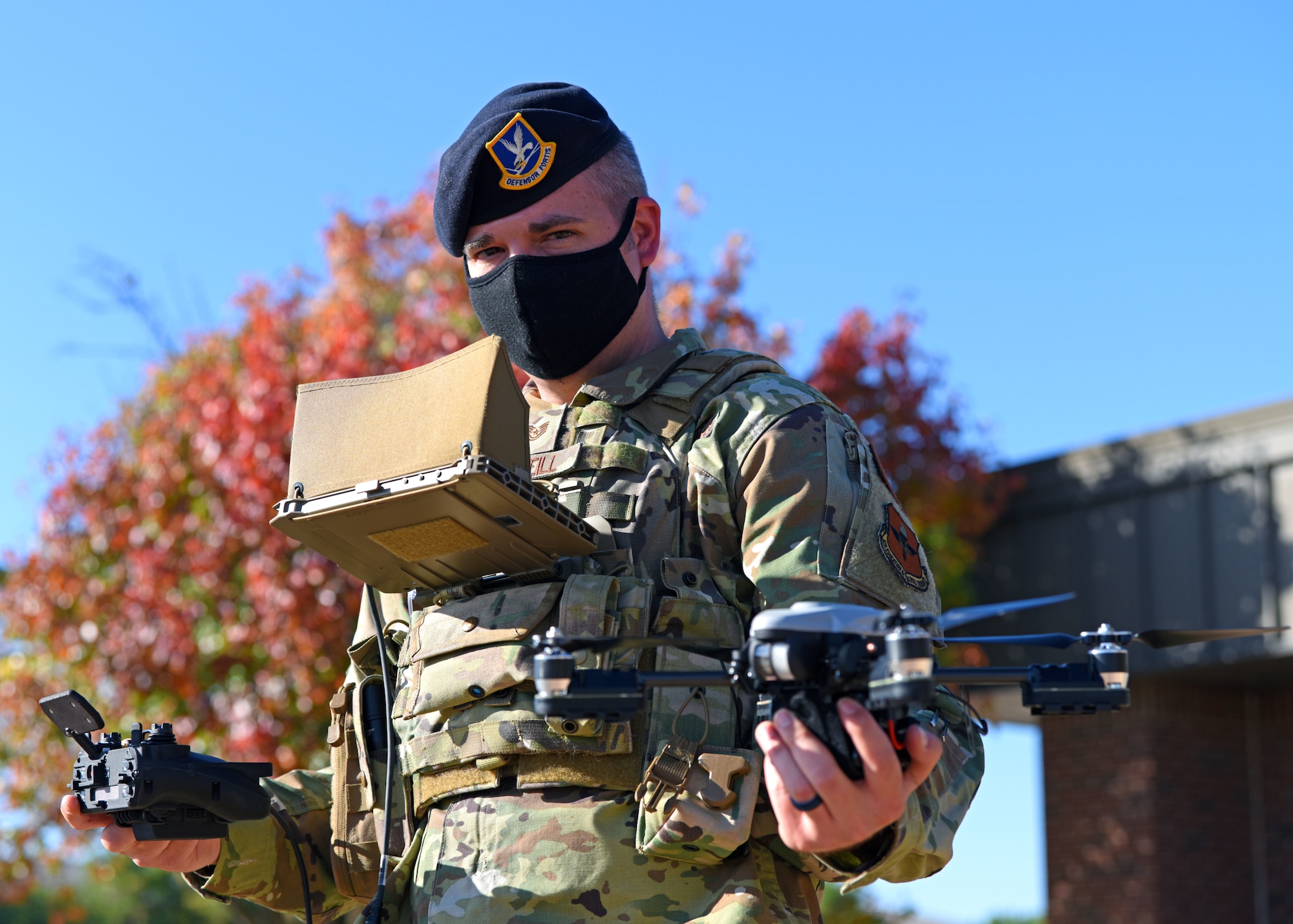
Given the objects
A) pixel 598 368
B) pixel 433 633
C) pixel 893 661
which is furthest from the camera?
pixel 598 368

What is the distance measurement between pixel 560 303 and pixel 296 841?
1.33 metres

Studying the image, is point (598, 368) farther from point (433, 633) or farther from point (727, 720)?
point (727, 720)

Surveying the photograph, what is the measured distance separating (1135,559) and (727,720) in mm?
12063

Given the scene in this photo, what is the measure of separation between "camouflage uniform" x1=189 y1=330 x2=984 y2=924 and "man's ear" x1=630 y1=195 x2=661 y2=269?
37cm

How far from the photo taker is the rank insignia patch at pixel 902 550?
8.91 ft

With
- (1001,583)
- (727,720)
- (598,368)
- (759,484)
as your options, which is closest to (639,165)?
(598,368)

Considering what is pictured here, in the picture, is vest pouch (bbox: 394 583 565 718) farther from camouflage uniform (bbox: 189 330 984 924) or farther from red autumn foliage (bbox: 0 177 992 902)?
red autumn foliage (bbox: 0 177 992 902)

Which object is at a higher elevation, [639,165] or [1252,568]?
[1252,568]

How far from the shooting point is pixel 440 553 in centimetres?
282

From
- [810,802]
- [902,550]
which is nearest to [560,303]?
[902,550]

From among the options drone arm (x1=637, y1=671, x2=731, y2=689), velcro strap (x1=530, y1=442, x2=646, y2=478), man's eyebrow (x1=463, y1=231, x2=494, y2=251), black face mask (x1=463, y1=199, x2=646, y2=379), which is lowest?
drone arm (x1=637, y1=671, x2=731, y2=689)

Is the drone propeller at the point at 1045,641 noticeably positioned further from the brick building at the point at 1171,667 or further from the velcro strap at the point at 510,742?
the brick building at the point at 1171,667

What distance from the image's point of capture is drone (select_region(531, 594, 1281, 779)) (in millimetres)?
1937

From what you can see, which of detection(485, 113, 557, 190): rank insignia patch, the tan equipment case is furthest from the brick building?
the tan equipment case
